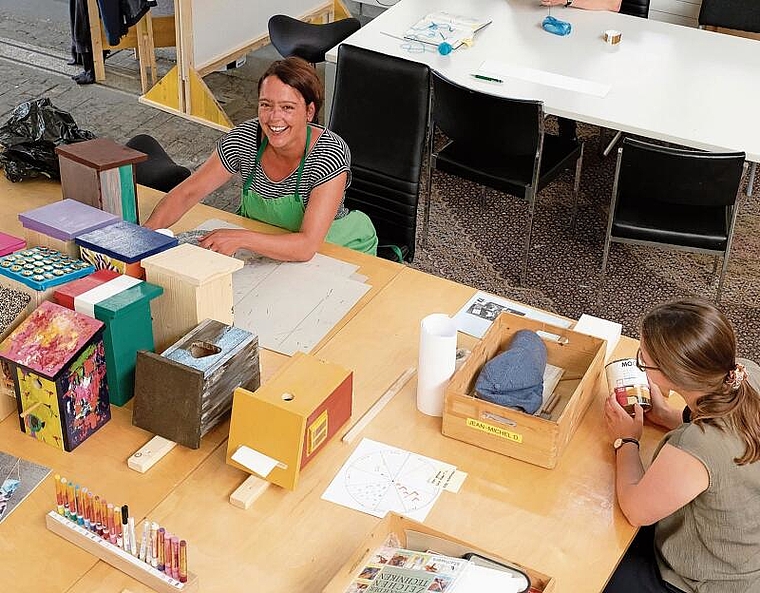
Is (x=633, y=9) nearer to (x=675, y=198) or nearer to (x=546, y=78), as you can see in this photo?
(x=546, y=78)

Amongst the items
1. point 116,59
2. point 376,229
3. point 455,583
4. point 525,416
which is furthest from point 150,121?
point 455,583

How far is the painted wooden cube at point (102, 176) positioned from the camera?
2.64 meters

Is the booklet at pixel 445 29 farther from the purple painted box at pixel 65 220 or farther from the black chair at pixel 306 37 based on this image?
the purple painted box at pixel 65 220

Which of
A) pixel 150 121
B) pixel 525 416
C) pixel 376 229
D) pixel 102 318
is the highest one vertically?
pixel 102 318

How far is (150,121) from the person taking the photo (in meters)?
5.27

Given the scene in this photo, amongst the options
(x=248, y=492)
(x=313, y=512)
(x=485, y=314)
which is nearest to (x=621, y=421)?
(x=485, y=314)

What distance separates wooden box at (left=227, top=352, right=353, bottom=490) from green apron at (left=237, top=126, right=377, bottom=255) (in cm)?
90

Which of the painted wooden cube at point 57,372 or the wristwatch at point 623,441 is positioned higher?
the painted wooden cube at point 57,372

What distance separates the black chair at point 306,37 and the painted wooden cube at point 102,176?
85.9 inches

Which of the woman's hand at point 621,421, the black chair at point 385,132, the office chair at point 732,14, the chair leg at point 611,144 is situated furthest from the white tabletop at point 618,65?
the woman's hand at point 621,421

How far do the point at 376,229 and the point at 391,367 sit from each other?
1090 mm

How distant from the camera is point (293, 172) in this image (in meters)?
2.96

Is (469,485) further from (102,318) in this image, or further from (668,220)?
(668,220)

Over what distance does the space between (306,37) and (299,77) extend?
6.72 ft
